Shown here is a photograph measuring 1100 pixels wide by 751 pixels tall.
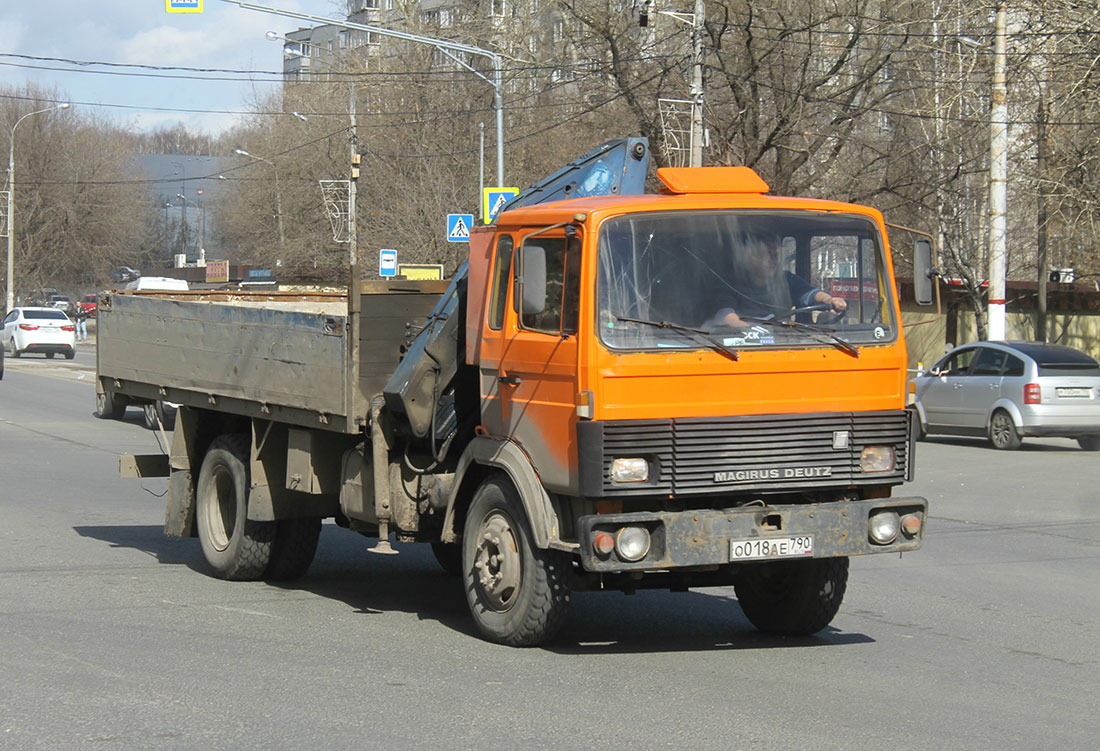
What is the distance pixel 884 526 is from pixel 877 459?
332 mm

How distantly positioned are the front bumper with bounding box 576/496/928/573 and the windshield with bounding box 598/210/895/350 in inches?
31.4

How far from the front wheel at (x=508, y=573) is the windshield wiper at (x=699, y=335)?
3.70ft

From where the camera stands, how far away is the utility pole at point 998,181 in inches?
930

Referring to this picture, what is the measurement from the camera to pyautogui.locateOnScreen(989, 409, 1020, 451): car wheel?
779 inches

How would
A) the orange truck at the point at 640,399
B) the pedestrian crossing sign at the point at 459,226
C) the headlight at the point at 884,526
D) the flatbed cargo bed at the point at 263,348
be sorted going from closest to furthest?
the orange truck at the point at 640,399
the headlight at the point at 884,526
the flatbed cargo bed at the point at 263,348
the pedestrian crossing sign at the point at 459,226

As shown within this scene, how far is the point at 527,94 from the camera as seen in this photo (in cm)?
4162

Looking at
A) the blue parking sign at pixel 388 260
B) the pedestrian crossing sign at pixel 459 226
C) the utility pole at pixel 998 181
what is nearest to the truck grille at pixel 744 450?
the pedestrian crossing sign at pixel 459 226

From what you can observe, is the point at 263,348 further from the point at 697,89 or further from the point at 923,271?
the point at 697,89

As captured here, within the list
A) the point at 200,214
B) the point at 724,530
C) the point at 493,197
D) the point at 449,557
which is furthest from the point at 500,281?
the point at 200,214

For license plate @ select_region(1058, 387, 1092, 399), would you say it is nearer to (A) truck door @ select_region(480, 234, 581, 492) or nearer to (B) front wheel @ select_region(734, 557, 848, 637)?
(B) front wheel @ select_region(734, 557, 848, 637)

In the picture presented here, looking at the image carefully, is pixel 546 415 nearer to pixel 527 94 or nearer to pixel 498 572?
pixel 498 572

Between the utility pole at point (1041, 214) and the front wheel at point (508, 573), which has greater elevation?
the utility pole at point (1041, 214)

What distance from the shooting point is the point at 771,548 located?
6.77 meters

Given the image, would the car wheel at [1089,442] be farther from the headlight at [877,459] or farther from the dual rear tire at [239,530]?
the headlight at [877,459]
